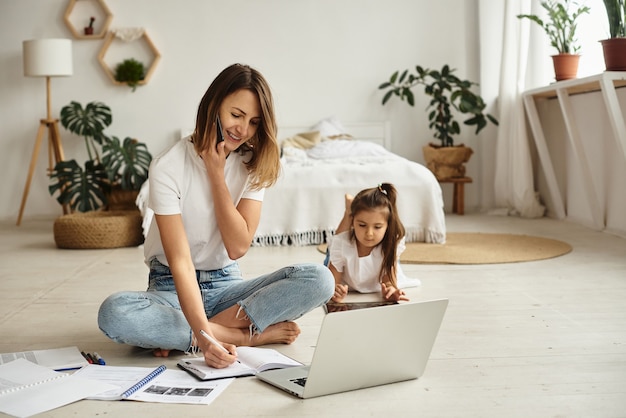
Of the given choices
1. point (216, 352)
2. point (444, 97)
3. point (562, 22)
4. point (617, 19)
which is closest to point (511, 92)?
point (444, 97)

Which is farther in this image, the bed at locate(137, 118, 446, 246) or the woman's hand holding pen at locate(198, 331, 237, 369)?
the bed at locate(137, 118, 446, 246)

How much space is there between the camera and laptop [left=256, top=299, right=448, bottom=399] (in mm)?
1782

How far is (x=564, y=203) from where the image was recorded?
543 cm

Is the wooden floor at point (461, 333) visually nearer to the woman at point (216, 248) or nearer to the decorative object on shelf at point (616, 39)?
the woman at point (216, 248)

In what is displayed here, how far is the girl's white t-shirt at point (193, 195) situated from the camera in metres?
2.11

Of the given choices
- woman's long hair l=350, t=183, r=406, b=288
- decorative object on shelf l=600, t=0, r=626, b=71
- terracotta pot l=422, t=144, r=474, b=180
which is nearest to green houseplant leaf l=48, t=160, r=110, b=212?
terracotta pot l=422, t=144, r=474, b=180

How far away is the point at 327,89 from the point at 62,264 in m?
2.74

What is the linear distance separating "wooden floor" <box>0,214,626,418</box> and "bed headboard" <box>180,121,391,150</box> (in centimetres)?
178

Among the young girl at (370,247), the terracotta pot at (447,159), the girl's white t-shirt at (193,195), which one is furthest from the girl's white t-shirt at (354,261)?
the terracotta pot at (447,159)

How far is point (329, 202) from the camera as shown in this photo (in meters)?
4.54

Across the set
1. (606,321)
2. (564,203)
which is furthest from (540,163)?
(606,321)

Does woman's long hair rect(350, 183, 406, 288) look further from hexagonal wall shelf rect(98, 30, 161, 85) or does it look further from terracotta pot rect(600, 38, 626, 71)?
hexagonal wall shelf rect(98, 30, 161, 85)

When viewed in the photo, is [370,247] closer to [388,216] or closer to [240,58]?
[388,216]

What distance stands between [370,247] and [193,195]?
3.50 feet
